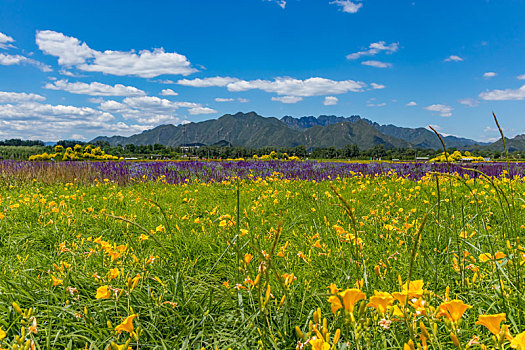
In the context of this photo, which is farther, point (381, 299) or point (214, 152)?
point (214, 152)

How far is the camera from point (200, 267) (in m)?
2.97

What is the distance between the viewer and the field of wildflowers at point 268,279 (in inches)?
43.9

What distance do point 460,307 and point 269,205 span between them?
4.30 metres

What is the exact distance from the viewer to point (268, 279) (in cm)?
110

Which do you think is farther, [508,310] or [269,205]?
[269,205]

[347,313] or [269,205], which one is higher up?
[347,313]

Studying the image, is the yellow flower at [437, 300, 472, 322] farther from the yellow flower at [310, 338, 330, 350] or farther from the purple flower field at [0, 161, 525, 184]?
the purple flower field at [0, 161, 525, 184]

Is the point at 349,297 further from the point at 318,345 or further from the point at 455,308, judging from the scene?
the point at 455,308

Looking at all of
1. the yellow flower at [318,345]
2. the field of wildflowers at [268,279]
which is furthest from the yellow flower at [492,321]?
the yellow flower at [318,345]

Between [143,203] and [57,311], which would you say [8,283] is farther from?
[143,203]

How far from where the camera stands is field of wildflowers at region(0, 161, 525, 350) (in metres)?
1.11

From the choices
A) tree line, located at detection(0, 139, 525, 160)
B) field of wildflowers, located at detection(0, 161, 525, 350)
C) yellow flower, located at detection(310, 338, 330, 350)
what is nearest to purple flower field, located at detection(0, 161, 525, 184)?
field of wildflowers, located at detection(0, 161, 525, 350)

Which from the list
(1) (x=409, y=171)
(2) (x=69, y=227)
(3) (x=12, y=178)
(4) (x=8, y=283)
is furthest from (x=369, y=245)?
(3) (x=12, y=178)

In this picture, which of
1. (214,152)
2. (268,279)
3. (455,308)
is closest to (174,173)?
(268,279)
